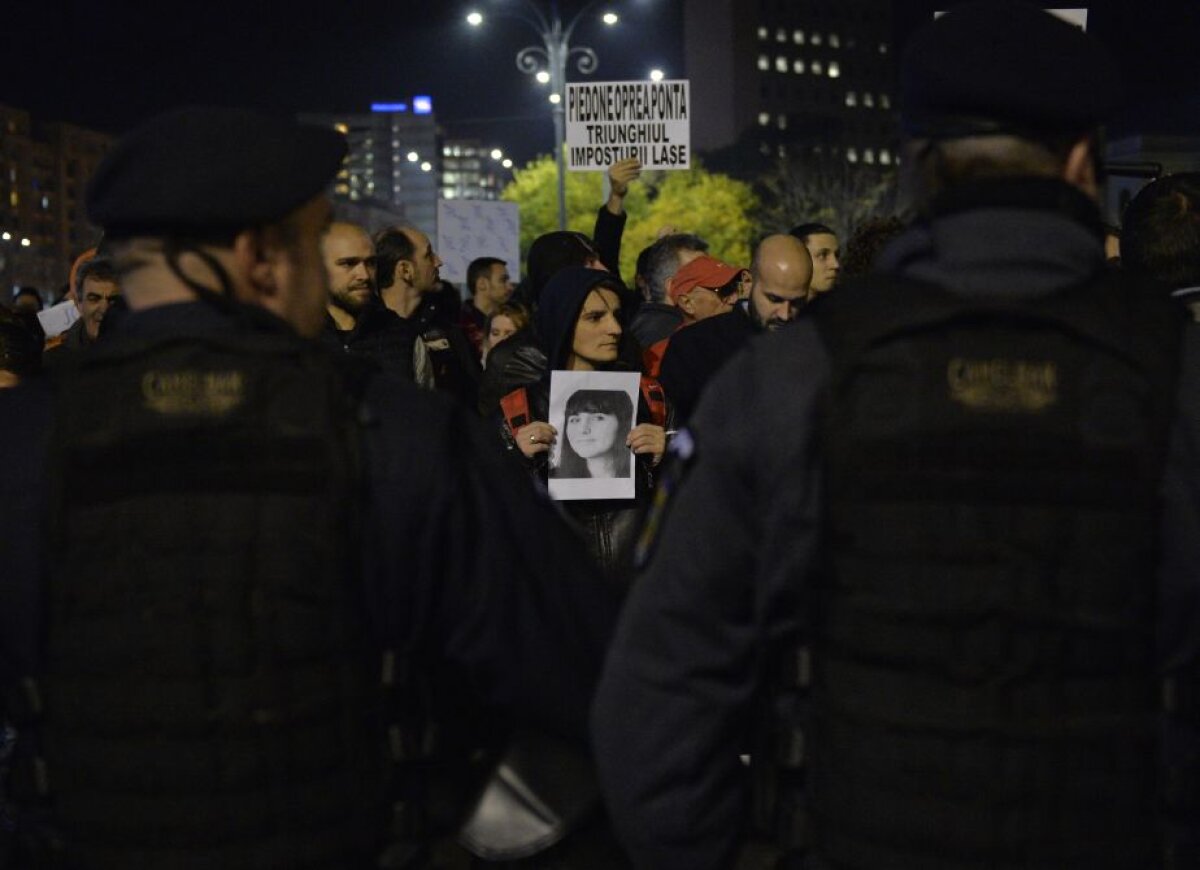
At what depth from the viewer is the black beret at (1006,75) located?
2439mm

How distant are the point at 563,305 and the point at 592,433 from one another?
0.63m

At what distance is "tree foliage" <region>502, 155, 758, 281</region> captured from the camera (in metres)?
73.4

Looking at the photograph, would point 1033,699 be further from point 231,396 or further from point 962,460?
point 231,396

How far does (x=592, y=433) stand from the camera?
6.22 m

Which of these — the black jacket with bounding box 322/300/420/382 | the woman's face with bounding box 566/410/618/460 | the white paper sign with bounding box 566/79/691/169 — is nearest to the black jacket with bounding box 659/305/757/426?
the woman's face with bounding box 566/410/618/460

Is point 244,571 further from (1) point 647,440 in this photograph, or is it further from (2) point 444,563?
(1) point 647,440

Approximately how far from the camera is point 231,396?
247cm

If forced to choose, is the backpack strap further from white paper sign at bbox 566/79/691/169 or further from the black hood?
white paper sign at bbox 566/79/691/169

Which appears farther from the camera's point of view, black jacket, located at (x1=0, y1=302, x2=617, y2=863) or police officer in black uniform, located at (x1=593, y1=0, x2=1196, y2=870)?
black jacket, located at (x1=0, y1=302, x2=617, y2=863)

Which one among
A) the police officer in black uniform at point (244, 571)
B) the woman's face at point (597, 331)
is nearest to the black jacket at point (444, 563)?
the police officer in black uniform at point (244, 571)

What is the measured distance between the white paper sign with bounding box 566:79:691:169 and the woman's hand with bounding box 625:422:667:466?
6768 millimetres

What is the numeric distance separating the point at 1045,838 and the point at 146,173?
5.74ft

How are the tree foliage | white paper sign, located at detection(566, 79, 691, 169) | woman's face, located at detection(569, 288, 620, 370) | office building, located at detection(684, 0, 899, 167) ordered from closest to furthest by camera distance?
woman's face, located at detection(569, 288, 620, 370)
white paper sign, located at detection(566, 79, 691, 169)
the tree foliage
office building, located at detection(684, 0, 899, 167)

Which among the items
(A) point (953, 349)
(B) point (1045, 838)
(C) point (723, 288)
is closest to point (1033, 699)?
(B) point (1045, 838)
